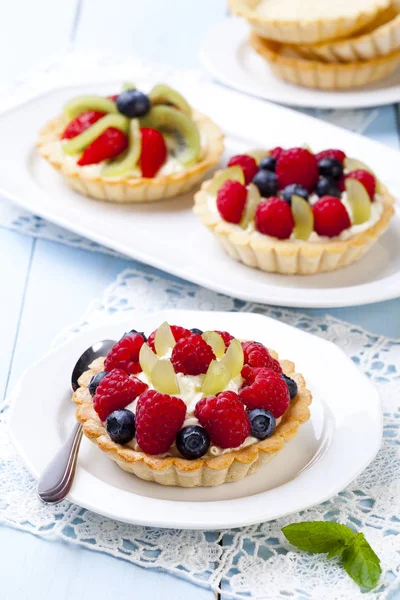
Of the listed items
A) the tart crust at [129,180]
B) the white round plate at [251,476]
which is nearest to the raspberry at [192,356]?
the white round plate at [251,476]

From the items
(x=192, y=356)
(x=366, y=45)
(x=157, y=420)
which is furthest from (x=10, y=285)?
(x=366, y=45)

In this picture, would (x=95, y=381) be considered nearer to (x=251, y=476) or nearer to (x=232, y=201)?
(x=251, y=476)

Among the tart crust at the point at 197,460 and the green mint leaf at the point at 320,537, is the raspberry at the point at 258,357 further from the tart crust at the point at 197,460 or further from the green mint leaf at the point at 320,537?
the green mint leaf at the point at 320,537

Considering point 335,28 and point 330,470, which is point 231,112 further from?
point 330,470

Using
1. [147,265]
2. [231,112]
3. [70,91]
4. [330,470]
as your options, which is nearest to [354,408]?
[330,470]

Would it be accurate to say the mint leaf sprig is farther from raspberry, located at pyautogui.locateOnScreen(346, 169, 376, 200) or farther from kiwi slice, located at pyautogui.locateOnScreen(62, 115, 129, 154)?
kiwi slice, located at pyautogui.locateOnScreen(62, 115, 129, 154)

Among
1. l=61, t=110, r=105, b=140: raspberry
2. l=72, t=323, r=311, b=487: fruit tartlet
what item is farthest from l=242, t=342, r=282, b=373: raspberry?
l=61, t=110, r=105, b=140: raspberry

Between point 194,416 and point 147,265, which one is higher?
point 194,416
